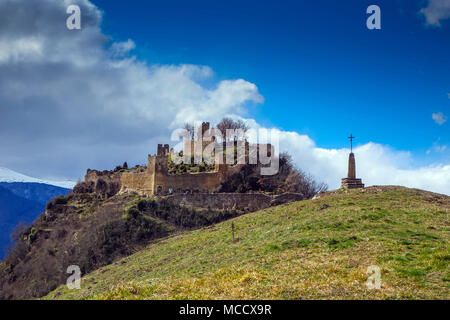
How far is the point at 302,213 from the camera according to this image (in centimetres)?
2616

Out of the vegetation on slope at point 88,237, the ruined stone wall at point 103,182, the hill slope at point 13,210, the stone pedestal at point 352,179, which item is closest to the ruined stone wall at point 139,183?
the vegetation on slope at point 88,237

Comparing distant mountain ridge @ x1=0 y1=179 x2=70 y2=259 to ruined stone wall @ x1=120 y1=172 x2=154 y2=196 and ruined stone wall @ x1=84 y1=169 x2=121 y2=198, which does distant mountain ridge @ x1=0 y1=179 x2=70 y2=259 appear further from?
ruined stone wall @ x1=120 y1=172 x2=154 y2=196

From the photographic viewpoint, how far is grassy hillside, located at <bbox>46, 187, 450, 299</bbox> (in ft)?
Answer: 38.7

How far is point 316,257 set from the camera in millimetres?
15789

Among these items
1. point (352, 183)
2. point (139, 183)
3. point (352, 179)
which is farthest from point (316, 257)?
point (139, 183)

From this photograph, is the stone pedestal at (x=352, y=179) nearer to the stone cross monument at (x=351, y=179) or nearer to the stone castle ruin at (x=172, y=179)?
the stone cross monument at (x=351, y=179)

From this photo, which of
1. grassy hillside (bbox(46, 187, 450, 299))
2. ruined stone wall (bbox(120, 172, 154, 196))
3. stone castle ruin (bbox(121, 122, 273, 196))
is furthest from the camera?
ruined stone wall (bbox(120, 172, 154, 196))

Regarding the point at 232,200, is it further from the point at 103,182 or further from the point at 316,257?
the point at 316,257

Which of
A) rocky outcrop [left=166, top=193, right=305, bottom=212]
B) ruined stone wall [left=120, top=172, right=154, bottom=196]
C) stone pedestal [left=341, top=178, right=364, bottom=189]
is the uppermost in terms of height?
ruined stone wall [left=120, top=172, right=154, bottom=196]

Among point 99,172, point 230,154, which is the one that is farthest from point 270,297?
point 99,172

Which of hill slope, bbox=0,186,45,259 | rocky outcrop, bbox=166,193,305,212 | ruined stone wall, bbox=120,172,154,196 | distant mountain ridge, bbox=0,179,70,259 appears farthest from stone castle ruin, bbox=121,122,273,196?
hill slope, bbox=0,186,45,259

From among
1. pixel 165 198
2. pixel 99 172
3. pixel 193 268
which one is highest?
pixel 99 172
